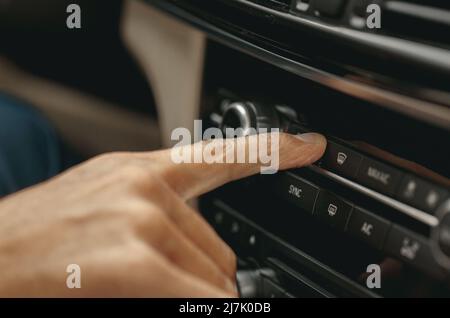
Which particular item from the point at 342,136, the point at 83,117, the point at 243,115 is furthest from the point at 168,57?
the point at 83,117

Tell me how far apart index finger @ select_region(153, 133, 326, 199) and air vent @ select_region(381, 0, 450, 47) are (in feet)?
0.45

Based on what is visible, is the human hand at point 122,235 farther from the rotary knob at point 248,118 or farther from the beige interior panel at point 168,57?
the beige interior panel at point 168,57

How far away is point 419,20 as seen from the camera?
474mm

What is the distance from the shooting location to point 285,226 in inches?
25.5

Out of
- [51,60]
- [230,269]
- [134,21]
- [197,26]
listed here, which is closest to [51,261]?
[230,269]

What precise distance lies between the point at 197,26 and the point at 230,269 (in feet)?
1.00

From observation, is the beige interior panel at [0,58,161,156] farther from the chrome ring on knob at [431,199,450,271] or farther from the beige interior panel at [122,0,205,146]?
the chrome ring on knob at [431,199,450,271]

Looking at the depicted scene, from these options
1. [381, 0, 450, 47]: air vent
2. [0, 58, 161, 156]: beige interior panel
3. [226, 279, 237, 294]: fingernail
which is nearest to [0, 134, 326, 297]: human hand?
[226, 279, 237, 294]: fingernail

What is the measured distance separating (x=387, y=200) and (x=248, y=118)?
18 centimetres

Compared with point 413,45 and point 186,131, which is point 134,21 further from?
point 413,45

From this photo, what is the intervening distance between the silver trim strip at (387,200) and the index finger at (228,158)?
0.02 m

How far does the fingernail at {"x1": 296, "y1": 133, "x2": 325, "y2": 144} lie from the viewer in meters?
0.58

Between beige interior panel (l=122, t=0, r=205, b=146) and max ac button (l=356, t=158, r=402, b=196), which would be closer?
max ac button (l=356, t=158, r=402, b=196)

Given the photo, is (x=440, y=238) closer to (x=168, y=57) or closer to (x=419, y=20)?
(x=419, y=20)
